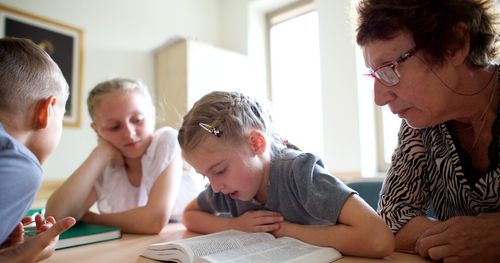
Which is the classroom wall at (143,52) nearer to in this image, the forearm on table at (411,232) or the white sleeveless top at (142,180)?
the white sleeveless top at (142,180)

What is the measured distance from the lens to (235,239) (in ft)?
2.78

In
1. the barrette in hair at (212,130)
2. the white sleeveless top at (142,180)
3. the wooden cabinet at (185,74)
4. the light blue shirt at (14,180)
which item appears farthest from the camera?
the wooden cabinet at (185,74)

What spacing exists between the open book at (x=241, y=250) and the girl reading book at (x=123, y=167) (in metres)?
0.39

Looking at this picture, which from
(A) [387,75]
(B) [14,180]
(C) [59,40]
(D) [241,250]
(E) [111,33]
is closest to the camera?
(B) [14,180]

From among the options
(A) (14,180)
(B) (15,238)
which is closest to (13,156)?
(A) (14,180)

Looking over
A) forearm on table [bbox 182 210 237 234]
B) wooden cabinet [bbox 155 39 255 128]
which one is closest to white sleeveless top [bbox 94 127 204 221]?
forearm on table [bbox 182 210 237 234]

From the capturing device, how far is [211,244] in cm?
80

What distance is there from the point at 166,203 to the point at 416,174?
77cm

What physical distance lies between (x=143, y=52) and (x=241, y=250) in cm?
287

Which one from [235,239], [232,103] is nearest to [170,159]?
[232,103]

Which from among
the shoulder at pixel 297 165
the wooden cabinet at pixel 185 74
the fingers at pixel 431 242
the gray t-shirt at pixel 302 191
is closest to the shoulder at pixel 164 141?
the gray t-shirt at pixel 302 191

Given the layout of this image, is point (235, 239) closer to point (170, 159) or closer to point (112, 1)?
point (170, 159)

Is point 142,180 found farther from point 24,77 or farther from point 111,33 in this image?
point 111,33

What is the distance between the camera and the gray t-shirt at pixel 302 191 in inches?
33.4
